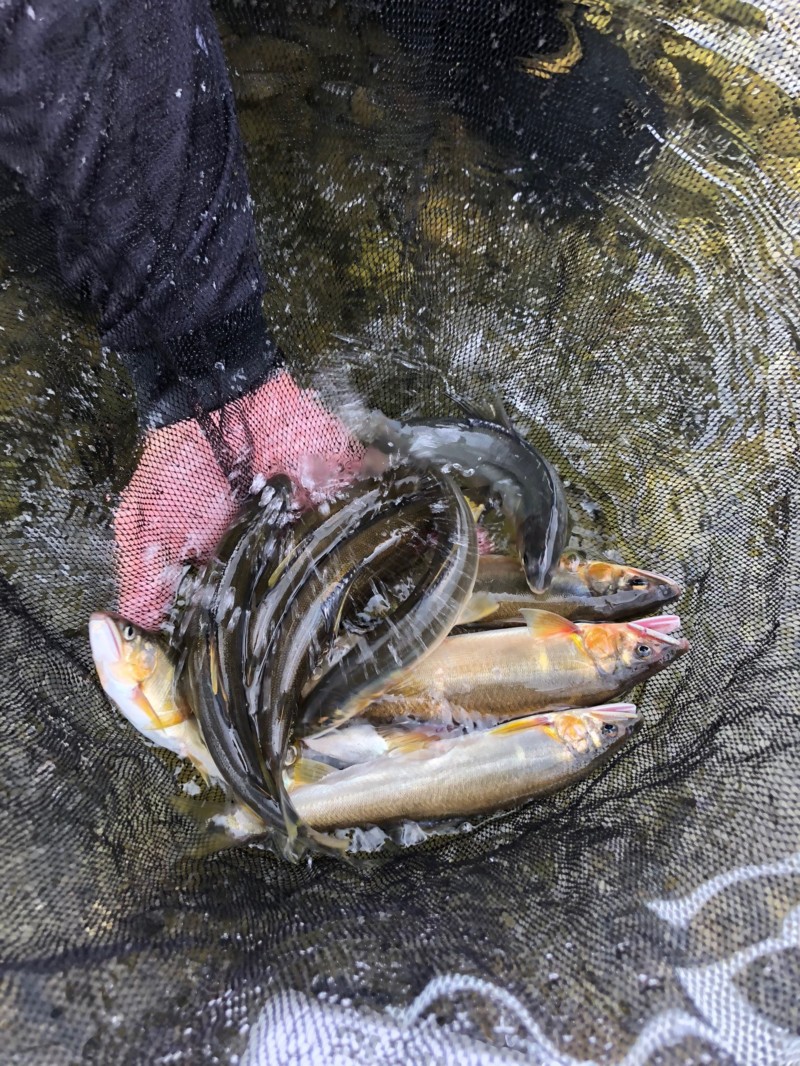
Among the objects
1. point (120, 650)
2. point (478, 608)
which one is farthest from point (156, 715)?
point (478, 608)

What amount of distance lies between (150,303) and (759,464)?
1762 mm

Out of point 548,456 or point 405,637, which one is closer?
point 405,637

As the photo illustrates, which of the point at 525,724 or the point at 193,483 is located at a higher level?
the point at 193,483

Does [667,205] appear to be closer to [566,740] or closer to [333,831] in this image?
[566,740]

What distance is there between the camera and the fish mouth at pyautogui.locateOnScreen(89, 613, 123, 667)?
65.4 inches

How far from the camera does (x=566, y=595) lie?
2094 millimetres

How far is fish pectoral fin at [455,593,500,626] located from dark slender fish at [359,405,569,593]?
14cm

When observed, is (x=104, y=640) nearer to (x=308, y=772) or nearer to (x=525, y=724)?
(x=308, y=772)

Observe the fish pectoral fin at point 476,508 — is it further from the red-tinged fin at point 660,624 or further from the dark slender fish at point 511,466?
the red-tinged fin at point 660,624

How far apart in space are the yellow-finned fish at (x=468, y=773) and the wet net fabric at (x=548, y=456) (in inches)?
4.6

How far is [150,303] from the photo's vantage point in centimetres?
169

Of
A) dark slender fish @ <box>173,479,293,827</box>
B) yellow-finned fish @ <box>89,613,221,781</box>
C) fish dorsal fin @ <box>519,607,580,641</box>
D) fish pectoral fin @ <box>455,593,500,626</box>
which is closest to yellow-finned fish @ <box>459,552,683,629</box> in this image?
fish pectoral fin @ <box>455,593,500,626</box>

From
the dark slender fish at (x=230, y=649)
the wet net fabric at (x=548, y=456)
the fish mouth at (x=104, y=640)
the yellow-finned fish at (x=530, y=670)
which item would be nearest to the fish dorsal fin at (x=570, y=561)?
the wet net fabric at (x=548, y=456)

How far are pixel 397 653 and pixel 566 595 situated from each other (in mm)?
633
